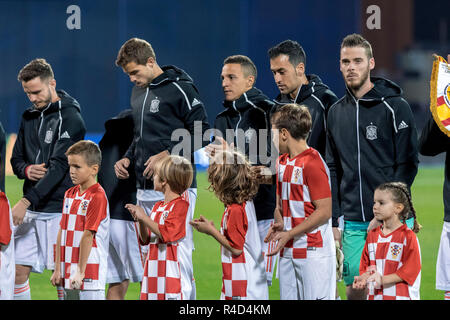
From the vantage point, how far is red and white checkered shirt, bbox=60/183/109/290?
4496 mm

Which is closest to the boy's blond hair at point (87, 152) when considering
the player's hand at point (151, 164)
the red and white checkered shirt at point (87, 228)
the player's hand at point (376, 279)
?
the red and white checkered shirt at point (87, 228)

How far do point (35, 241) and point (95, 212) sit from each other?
1295 mm

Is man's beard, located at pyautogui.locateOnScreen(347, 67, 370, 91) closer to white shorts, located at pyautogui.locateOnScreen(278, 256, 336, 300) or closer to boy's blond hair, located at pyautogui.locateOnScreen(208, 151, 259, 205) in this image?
boy's blond hair, located at pyautogui.locateOnScreen(208, 151, 259, 205)

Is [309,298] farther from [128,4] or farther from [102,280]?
[128,4]

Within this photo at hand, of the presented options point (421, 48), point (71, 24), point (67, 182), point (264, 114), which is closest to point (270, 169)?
point (264, 114)

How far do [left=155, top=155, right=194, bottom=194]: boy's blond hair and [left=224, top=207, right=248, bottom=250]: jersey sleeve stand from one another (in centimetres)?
37

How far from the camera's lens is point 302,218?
415cm

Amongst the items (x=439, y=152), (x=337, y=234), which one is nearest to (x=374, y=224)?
(x=337, y=234)

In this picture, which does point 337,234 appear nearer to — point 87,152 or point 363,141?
point 363,141

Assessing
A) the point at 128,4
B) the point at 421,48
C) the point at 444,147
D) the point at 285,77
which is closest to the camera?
the point at 444,147

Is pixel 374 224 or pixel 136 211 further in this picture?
pixel 374 224

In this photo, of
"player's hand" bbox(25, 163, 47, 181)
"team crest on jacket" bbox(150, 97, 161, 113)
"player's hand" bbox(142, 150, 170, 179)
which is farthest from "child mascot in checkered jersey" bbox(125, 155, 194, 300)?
"player's hand" bbox(25, 163, 47, 181)
